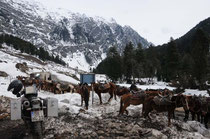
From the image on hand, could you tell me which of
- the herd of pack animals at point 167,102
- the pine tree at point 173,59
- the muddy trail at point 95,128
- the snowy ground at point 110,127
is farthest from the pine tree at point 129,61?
the muddy trail at point 95,128

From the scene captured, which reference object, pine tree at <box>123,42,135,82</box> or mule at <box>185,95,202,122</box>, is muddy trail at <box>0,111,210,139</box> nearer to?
mule at <box>185,95,202,122</box>

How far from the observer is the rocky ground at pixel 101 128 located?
25.0 feet

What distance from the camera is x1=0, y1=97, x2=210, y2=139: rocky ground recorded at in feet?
25.0

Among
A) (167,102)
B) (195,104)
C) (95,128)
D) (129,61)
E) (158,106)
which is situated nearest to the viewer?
(95,128)

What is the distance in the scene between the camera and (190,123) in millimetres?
9922

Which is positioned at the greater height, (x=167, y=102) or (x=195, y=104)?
(x=167, y=102)

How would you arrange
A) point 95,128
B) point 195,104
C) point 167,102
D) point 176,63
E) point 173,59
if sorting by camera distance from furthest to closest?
1. point 173,59
2. point 176,63
3. point 195,104
4. point 167,102
5. point 95,128

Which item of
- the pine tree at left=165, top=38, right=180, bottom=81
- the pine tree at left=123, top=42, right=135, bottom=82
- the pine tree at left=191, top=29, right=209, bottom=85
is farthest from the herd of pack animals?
the pine tree at left=123, top=42, right=135, bottom=82

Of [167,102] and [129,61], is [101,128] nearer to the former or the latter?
[167,102]

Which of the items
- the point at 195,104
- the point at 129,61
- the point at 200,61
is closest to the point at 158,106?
the point at 195,104

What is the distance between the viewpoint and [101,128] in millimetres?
8227

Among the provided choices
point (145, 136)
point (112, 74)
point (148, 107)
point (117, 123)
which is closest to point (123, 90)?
point (148, 107)

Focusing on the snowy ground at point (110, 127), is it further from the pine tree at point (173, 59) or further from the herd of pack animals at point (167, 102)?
the pine tree at point (173, 59)

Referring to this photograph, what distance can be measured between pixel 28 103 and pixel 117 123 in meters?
4.33
